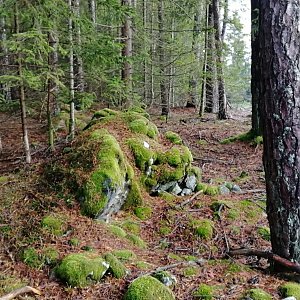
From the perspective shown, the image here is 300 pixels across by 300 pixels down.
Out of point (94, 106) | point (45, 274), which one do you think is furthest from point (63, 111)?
point (45, 274)

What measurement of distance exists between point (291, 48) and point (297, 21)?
0.28 meters

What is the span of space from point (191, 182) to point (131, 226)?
1.94 metres

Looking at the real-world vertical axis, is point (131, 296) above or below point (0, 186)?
below

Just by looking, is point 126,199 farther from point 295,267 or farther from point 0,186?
point 295,267

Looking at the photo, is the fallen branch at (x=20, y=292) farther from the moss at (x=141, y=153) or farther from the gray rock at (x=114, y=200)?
the moss at (x=141, y=153)

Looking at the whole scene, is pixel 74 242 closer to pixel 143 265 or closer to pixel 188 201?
pixel 143 265

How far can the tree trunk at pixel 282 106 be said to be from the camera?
3604mm

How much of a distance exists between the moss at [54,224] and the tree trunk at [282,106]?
8.18ft

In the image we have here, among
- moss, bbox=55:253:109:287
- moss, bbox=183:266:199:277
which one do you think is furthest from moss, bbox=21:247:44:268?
moss, bbox=183:266:199:277

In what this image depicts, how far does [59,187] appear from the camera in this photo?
5.02 metres

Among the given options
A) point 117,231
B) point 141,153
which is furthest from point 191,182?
point 117,231

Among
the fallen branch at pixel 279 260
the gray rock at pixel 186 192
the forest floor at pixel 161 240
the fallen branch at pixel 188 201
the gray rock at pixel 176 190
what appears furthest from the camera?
the gray rock at pixel 186 192

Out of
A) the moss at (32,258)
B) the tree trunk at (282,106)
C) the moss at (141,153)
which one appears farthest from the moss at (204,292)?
the moss at (141,153)

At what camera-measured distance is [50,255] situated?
380 centimetres
